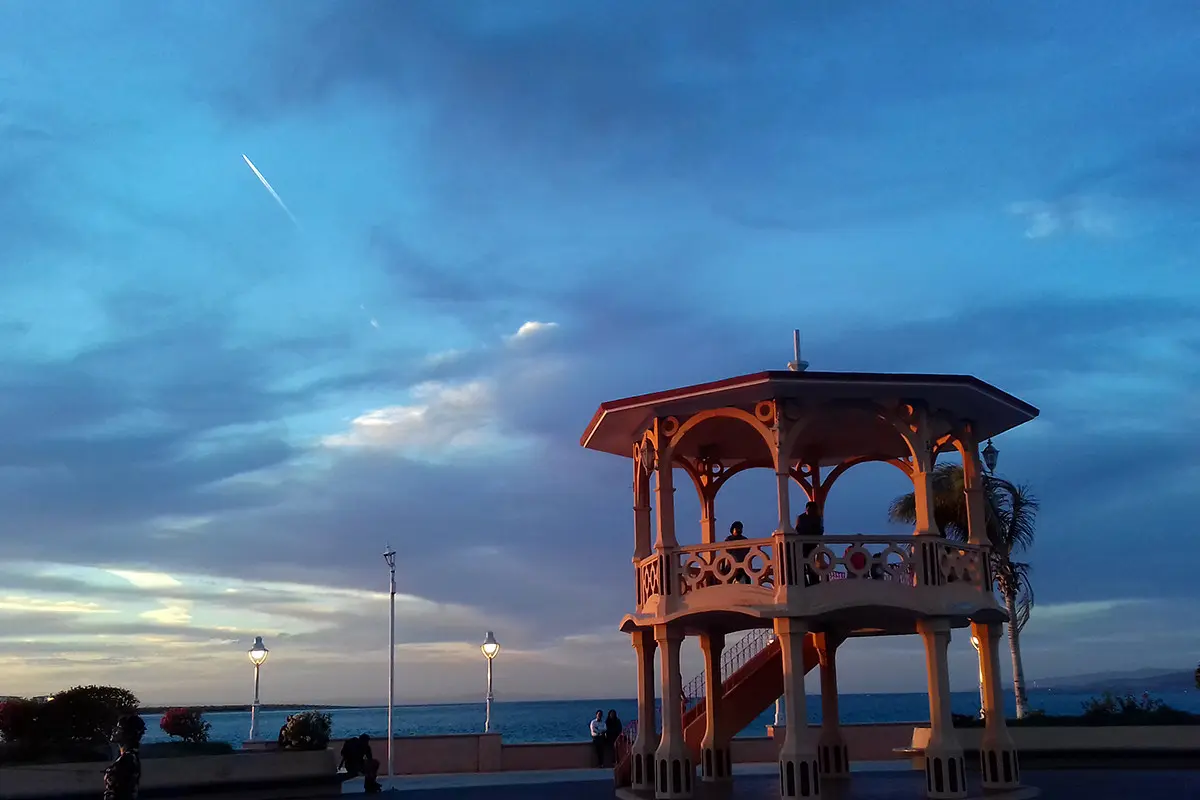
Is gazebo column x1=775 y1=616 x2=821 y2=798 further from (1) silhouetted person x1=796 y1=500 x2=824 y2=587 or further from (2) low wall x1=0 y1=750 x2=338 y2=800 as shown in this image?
(2) low wall x1=0 y1=750 x2=338 y2=800

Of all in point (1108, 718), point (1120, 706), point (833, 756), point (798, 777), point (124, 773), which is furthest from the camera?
point (1120, 706)

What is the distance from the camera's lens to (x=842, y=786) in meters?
22.9

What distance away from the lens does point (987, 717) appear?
837 inches

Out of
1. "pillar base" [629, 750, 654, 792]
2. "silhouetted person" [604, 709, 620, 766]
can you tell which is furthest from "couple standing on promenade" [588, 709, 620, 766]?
"pillar base" [629, 750, 654, 792]

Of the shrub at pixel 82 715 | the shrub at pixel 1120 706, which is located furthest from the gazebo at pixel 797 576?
the shrub at pixel 82 715

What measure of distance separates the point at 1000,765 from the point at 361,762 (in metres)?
14.1

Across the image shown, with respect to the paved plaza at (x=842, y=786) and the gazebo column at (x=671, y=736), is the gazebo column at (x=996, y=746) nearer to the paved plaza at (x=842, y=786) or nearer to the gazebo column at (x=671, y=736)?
the paved plaza at (x=842, y=786)

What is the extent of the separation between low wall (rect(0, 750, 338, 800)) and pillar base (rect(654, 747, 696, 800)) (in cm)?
844

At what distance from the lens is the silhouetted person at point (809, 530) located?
20188 mm

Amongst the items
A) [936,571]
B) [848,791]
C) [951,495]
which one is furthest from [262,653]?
[951,495]

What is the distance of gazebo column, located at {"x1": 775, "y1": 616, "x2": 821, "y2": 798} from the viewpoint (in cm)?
1869

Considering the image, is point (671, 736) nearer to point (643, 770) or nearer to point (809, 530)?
point (643, 770)

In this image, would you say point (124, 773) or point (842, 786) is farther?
point (842, 786)

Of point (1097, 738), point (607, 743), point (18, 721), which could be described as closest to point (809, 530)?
point (1097, 738)
